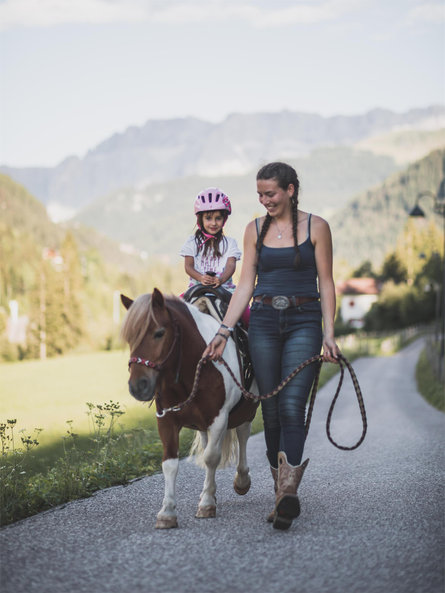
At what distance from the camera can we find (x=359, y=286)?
18750 centimetres

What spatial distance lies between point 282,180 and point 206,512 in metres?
2.34

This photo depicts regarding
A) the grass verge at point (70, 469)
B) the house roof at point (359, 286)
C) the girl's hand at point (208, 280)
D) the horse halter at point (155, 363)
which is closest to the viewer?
the horse halter at point (155, 363)

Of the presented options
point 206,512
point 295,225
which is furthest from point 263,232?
point 206,512

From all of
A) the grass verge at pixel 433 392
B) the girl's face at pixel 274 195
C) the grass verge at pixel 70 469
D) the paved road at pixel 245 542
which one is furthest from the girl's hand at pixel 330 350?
the grass verge at pixel 433 392

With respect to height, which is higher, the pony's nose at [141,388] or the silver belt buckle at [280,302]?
the silver belt buckle at [280,302]

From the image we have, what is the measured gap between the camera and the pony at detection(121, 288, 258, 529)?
576cm

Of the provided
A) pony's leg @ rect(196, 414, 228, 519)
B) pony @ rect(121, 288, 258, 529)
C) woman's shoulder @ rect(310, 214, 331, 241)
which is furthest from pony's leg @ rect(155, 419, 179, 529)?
woman's shoulder @ rect(310, 214, 331, 241)

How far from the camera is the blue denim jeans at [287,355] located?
598cm

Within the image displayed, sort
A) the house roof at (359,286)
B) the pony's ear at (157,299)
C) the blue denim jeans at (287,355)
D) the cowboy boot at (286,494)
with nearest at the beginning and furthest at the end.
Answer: the cowboy boot at (286,494)
the pony's ear at (157,299)
the blue denim jeans at (287,355)
the house roof at (359,286)

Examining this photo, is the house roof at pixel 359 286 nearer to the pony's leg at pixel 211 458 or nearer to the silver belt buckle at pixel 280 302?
the pony's leg at pixel 211 458

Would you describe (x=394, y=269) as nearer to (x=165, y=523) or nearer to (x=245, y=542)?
(x=165, y=523)

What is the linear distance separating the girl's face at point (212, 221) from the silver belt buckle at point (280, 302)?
150 cm

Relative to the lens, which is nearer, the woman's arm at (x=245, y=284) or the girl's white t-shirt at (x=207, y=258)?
the woman's arm at (x=245, y=284)

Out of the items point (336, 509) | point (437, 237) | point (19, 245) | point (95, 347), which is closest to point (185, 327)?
point (336, 509)
